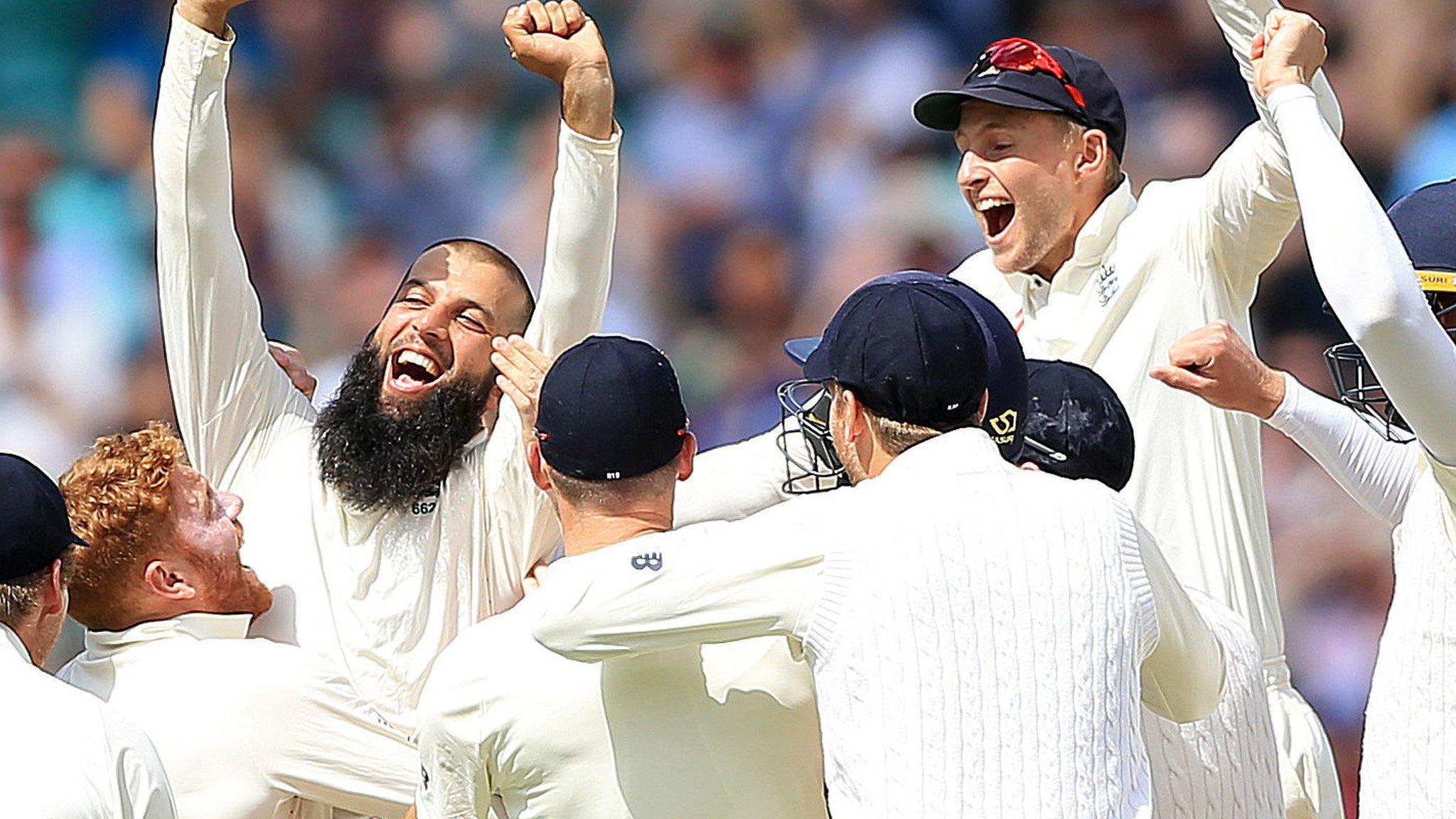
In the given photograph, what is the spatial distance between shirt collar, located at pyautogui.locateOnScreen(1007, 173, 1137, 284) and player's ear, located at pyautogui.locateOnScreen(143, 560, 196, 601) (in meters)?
1.52

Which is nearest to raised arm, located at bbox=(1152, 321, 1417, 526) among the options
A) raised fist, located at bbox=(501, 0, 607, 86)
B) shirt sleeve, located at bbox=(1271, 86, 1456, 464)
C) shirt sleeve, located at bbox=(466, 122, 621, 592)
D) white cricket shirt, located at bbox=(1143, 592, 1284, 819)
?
white cricket shirt, located at bbox=(1143, 592, 1284, 819)

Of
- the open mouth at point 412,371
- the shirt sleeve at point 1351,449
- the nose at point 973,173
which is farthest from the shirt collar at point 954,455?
the open mouth at point 412,371

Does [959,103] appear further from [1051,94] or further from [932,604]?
[932,604]

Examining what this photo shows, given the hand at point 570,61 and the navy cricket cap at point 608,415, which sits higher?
the hand at point 570,61

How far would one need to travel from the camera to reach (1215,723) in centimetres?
201

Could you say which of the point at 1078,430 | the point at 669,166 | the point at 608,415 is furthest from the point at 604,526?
the point at 669,166

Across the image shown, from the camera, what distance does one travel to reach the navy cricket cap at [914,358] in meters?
1.80

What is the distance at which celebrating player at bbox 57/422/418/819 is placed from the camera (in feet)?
7.86

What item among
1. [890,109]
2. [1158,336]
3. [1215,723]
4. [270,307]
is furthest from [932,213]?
[1215,723]

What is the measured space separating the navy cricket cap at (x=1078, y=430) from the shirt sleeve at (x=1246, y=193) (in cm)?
76

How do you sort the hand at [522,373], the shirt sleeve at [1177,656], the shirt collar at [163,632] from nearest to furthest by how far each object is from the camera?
the shirt sleeve at [1177,656], the hand at [522,373], the shirt collar at [163,632]

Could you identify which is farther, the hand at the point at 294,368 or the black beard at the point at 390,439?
the hand at the point at 294,368

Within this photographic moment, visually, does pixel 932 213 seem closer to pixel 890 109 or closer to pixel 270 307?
pixel 890 109

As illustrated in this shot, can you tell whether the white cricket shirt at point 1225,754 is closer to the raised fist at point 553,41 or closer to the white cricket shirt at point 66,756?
the white cricket shirt at point 66,756
